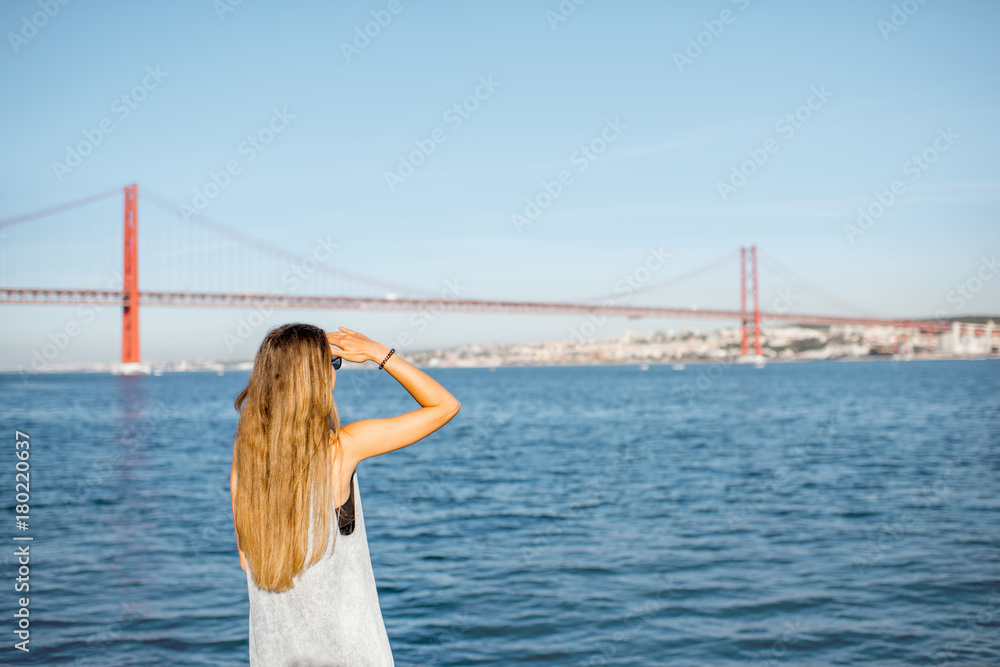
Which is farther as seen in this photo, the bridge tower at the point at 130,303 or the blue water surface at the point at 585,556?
the bridge tower at the point at 130,303

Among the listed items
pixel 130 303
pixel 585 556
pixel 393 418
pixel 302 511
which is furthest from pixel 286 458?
pixel 130 303

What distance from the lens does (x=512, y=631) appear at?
5805 mm

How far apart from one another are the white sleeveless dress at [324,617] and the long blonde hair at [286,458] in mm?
34

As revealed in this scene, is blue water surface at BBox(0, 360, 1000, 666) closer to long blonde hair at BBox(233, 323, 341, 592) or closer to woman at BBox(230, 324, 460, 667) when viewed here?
woman at BBox(230, 324, 460, 667)

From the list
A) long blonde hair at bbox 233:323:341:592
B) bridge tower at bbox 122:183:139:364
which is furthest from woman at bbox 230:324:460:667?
bridge tower at bbox 122:183:139:364

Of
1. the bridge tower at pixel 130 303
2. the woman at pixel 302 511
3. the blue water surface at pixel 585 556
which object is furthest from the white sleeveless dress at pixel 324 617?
the bridge tower at pixel 130 303

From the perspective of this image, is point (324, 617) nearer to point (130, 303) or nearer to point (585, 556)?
point (585, 556)

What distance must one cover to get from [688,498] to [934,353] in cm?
Answer: 10520

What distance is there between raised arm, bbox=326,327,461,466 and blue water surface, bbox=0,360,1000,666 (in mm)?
4303

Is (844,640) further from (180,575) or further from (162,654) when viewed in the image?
(180,575)

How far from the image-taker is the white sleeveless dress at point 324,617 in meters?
1.37

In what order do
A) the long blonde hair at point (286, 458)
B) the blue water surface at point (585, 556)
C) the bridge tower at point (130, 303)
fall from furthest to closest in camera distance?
the bridge tower at point (130, 303), the blue water surface at point (585, 556), the long blonde hair at point (286, 458)

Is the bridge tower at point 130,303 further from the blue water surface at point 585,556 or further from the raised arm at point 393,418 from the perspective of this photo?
the raised arm at point 393,418

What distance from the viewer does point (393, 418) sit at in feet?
4.67
